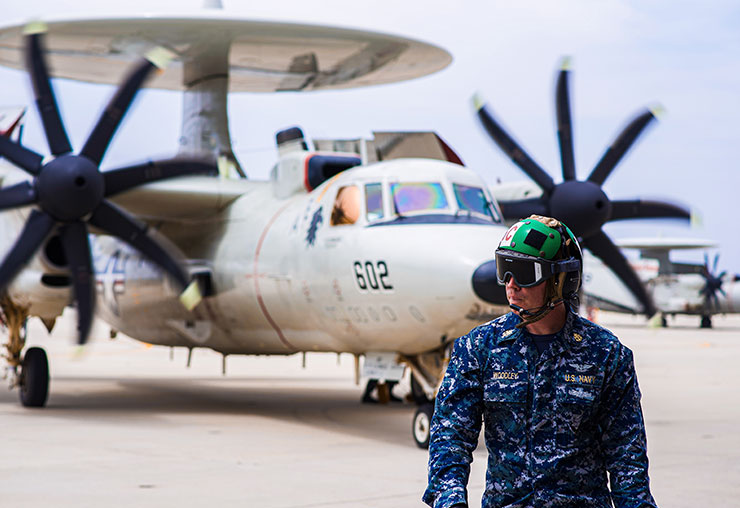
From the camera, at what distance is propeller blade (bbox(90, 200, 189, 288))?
1258 centimetres

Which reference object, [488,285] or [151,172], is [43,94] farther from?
[488,285]

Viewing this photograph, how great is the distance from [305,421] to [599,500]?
1039 centimetres

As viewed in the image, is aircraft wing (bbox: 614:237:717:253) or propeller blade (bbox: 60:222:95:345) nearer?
propeller blade (bbox: 60:222:95:345)

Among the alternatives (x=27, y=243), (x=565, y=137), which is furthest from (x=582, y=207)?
(x=27, y=243)

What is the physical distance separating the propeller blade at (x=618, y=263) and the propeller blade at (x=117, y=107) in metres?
7.05

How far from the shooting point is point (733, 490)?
7.70 metres

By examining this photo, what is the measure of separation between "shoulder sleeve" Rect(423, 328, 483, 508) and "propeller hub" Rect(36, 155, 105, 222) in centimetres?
997

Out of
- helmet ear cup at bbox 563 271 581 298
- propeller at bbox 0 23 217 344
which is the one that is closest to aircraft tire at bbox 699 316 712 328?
propeller at bbox 0 23 217 344

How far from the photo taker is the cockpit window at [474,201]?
1080 cm

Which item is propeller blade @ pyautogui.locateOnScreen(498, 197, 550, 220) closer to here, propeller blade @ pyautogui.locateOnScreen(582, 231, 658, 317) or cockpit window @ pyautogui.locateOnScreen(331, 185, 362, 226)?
propeller blade @ pyautogui.locateOnScreen(582, 231, 658, 317)

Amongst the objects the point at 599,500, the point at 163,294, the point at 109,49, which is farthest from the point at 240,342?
the point at 599,500

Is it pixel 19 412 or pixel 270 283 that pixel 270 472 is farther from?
pixel 19 412

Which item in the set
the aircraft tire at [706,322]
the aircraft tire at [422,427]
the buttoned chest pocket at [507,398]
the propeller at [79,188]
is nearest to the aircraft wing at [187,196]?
the propeller at [79,188]

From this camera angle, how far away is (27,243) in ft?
39.7
